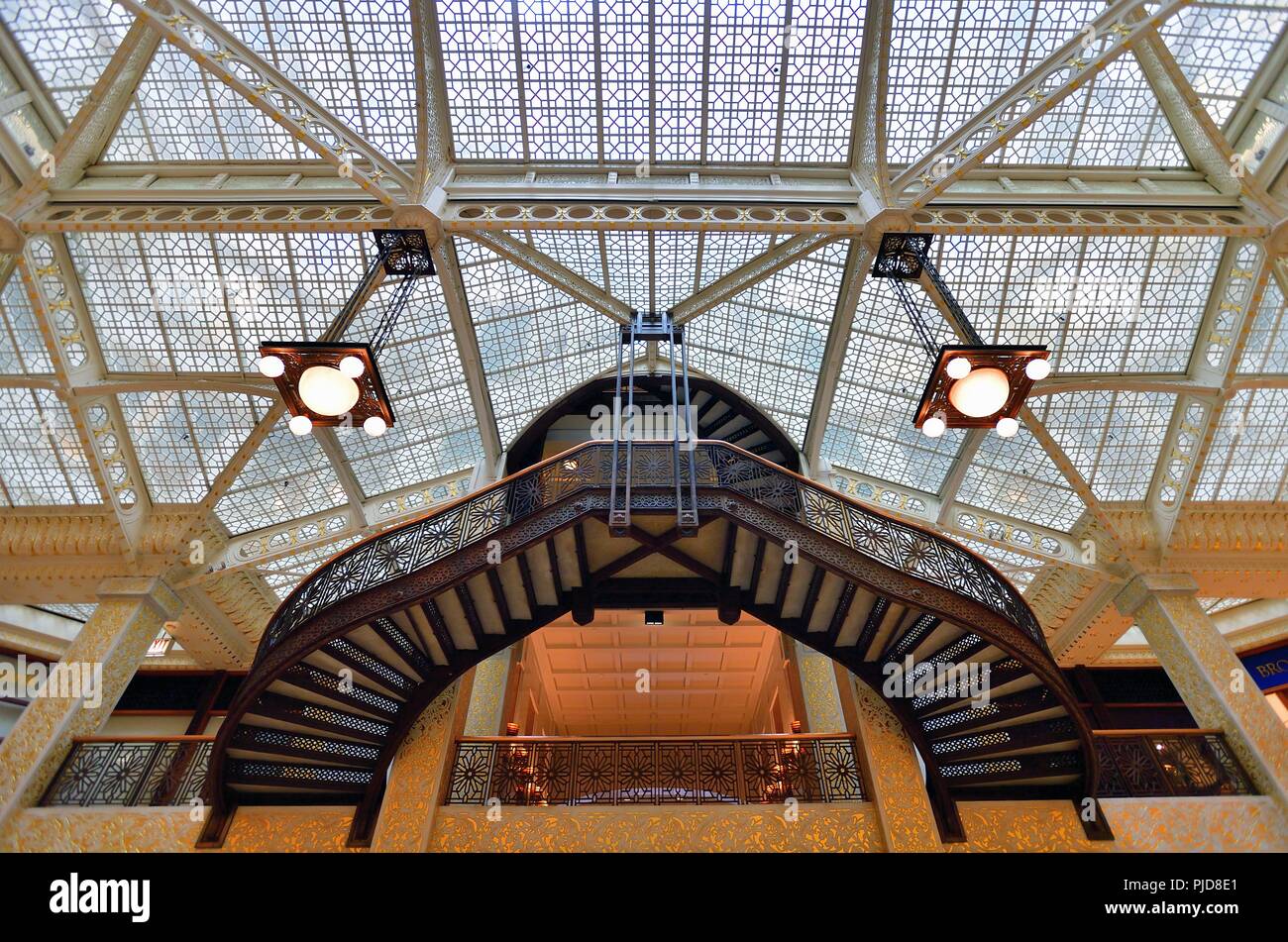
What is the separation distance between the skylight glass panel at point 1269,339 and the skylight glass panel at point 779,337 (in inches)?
205

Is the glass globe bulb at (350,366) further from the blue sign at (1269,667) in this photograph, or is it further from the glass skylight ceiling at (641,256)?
the blue sign at (1269,667)

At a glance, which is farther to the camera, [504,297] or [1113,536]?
[504,297]

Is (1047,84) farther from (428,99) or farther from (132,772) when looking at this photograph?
(132,772)

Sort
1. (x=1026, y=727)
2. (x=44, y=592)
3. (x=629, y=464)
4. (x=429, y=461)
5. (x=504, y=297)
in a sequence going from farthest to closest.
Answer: (x=429, y=461), (x=504, y=297), (x=44, y=592), (x=1026, y=727), (x=629, y=464)

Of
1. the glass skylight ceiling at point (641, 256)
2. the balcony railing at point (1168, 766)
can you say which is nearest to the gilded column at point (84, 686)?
the glass skylight ceiling at point (641, 256)

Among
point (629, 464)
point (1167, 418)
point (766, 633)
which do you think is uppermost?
point (1167, 418)

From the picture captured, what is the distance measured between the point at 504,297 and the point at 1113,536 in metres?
9.46

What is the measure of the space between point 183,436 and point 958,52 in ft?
37.3

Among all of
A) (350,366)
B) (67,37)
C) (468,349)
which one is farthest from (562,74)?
(67,37)

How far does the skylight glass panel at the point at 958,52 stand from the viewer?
25.2ft

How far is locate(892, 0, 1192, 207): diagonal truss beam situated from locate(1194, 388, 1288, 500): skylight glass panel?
531 cm

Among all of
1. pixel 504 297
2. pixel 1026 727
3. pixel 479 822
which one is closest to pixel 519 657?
pixel 479 822
